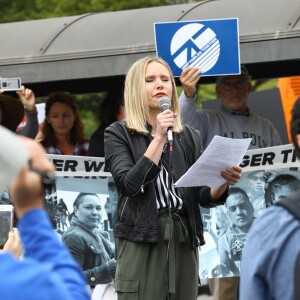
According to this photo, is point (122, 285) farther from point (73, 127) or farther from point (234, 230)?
point (73, 127)

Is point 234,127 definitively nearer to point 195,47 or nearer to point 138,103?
point 195,47

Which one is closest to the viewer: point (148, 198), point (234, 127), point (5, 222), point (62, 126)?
point (5, 222)

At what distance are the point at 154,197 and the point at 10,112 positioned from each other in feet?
6.73

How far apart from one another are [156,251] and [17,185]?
13.0ft

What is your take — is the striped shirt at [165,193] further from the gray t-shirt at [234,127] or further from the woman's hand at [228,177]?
the gray t-shirt at [234,127]

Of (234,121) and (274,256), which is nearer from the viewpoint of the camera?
(274,256)

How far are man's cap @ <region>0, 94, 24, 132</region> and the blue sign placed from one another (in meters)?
1.11

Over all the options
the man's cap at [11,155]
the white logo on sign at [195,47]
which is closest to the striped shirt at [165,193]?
the white logo on sign at [195,47]

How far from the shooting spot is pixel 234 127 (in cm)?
1005

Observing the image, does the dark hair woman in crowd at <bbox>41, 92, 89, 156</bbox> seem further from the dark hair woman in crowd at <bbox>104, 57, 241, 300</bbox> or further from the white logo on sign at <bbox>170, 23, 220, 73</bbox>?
the dark hair woman in crowd at <bbox>104, 57, 241, 300</bbox>

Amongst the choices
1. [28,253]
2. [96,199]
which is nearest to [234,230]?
[96,199]

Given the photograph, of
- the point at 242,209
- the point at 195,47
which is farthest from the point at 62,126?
the point at 195,47

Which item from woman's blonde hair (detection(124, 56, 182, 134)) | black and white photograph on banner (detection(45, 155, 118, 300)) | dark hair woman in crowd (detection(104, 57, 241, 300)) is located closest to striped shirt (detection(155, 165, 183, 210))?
dark hair woman in crowd (detection(104, 57, 241, 300))

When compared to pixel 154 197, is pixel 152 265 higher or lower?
lower
